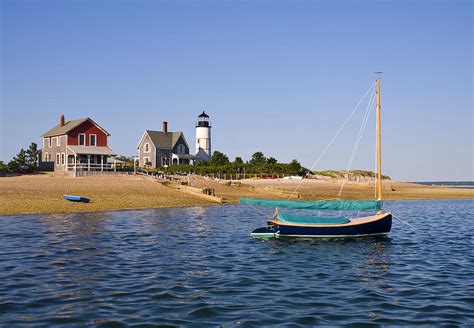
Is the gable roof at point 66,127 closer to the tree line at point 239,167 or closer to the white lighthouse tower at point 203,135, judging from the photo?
the tree line at point 239,167

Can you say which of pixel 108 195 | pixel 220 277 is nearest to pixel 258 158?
pixel 108 195

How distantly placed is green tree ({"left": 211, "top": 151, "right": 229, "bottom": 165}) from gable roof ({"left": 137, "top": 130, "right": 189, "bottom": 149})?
243 inches

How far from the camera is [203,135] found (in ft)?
314

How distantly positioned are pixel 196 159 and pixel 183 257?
7176cm

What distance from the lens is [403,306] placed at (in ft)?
41.1

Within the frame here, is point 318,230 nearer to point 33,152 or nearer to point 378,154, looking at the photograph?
point 378,154

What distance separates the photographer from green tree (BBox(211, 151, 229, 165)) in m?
84.8

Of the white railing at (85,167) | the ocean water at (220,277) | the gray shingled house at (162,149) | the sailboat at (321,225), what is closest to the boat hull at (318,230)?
the sailboat at (321,225)

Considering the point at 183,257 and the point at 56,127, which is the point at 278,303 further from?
the point at 56,127

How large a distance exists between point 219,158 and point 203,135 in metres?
9.66

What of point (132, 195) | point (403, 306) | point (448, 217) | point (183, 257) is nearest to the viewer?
point (403, 306)

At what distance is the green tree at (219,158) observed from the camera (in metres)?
84.8

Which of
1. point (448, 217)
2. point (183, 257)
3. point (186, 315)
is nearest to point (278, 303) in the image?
point (186, 315)

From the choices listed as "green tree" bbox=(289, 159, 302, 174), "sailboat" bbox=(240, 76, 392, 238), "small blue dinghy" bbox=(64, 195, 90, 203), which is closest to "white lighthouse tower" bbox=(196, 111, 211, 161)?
"green tree" bbox=(289, 159, 302, 174)
